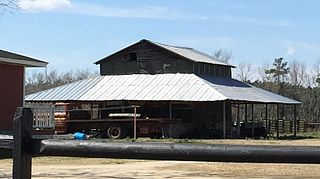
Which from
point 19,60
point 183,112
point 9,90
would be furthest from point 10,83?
point 183,112

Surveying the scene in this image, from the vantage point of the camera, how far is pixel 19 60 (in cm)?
2575

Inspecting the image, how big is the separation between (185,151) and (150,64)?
4411 cm

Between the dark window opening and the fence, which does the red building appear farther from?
the fence

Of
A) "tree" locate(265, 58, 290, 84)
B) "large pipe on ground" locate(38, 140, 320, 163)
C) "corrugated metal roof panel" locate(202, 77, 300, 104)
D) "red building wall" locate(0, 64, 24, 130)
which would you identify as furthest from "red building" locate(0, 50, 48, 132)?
"tree" locate(265, 58, 290, 84)

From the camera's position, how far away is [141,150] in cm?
345

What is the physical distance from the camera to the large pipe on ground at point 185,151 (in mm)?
3242

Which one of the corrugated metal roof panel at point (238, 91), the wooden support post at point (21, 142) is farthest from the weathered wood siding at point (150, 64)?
the wooden support post at point (21, 142)

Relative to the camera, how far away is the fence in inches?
128

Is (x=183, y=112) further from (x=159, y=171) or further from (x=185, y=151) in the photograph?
(x=185, y=151)

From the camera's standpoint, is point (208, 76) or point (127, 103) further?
point (208, 76)

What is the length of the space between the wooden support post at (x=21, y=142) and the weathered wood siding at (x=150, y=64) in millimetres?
42371

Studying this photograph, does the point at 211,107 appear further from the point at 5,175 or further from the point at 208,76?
the point at 5,175

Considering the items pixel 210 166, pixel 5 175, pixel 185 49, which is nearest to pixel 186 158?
pixel 5 175

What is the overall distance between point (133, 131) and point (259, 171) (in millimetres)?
22955
